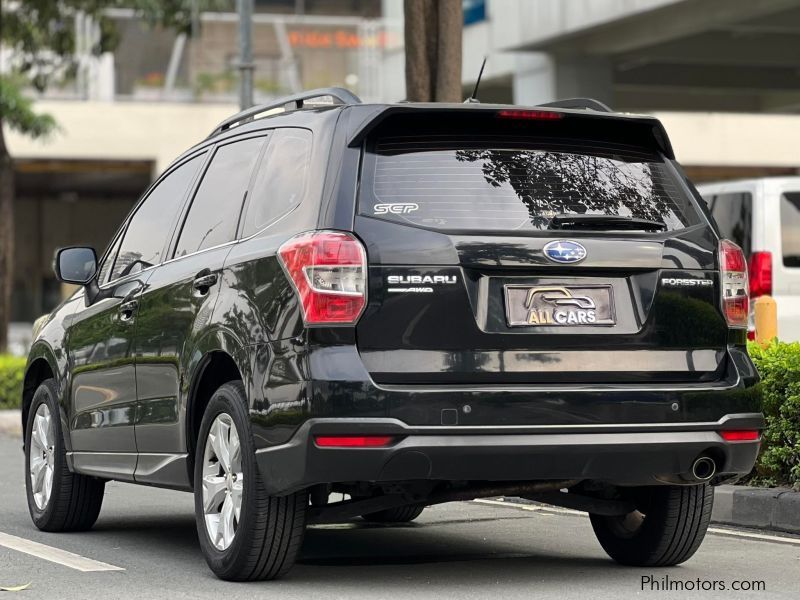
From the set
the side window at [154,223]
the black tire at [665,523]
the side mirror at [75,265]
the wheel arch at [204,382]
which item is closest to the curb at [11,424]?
the side mirror at [75,265]

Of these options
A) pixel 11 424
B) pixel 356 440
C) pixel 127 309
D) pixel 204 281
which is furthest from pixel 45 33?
pixel 356 440

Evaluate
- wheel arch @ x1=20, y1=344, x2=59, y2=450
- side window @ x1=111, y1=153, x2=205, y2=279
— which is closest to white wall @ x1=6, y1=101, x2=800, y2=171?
wheel arch @ x1=20, y1=344, x2=59, y2=450

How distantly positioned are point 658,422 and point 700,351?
1.20 ft

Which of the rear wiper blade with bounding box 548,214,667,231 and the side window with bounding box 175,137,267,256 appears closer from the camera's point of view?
the rear wiper blade with bounding box 548,214,667,231

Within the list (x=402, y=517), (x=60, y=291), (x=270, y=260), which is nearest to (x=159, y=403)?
(x=270, y=260)

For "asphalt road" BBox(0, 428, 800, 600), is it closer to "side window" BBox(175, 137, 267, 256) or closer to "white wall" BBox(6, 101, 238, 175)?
"side window" BBox(175, 137, 267, 256)

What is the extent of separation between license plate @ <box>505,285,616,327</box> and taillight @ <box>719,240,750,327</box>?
1.85 feet

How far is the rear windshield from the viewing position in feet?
20.5

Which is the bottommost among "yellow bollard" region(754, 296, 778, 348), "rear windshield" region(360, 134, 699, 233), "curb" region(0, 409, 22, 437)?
"curb" region(0, 409, 22, 437)

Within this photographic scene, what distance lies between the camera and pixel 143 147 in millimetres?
34469

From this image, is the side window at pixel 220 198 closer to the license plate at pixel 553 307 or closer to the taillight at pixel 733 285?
the license plate at pixel 553 307

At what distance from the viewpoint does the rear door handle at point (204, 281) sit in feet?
22.4

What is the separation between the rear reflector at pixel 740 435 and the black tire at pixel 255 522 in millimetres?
→ 1622

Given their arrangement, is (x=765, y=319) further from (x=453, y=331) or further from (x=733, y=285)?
(x=453, y=331)
